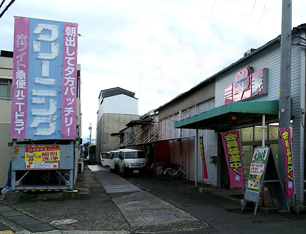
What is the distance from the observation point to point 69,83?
506 inches

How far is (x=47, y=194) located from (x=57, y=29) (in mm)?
6552

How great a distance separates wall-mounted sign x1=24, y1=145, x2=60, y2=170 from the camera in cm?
1234

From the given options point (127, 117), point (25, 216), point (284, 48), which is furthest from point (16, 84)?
point (127, 117)

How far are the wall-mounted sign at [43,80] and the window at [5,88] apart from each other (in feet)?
11.9

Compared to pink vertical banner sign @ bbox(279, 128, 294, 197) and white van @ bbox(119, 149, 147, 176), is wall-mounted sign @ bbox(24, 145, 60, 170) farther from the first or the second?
white van @ bbox(119, 149, 147, 176)

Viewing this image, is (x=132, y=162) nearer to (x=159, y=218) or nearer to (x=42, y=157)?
(x=42, y=157)

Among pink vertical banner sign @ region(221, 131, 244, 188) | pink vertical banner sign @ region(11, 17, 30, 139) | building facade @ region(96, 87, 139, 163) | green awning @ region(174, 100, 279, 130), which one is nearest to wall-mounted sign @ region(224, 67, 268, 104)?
green awning @ region(174, 100, 279, 130)

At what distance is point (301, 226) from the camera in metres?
7.66

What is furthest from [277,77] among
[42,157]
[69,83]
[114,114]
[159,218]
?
[114,114]

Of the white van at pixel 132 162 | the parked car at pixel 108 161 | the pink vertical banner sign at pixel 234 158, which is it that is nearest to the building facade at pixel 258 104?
the pink vertical banner sign at pixel 234 158

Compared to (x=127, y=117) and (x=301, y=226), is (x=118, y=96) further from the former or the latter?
(x=301, y=226)

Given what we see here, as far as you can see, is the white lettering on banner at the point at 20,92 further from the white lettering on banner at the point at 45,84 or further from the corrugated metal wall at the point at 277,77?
the corrugated metal wall at the point at 277,77

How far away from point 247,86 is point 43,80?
8.22 m

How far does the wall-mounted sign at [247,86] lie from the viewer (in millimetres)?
12266
